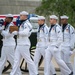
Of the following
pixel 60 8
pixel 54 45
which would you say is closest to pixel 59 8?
pixel 60 8

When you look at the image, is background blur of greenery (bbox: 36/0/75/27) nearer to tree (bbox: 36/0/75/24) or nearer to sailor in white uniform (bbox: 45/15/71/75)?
tree (bbox: 36/0/75/24)

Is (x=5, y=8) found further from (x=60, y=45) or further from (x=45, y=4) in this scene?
(x=60, y=45)

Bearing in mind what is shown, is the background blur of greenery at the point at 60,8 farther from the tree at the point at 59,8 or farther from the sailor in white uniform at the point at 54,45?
the sailor in white uniform at the point at 54,45

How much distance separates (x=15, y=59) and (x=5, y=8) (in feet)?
93.3

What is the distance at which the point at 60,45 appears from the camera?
10945 mm

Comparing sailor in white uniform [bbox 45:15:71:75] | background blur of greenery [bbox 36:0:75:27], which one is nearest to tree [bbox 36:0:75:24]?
background blur of greenery [bbox 36:0:75:27]

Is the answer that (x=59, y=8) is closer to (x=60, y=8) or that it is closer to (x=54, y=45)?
(x=60, y=8)

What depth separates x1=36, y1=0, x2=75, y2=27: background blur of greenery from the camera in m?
18.1

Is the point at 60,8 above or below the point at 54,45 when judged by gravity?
above

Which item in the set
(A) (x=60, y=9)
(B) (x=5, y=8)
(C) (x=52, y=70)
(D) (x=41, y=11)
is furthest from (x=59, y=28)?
(B) (x=5, y=8)

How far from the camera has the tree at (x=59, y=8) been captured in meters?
18.1

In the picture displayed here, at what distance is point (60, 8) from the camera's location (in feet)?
61.3

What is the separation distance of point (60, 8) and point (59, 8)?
89 mm

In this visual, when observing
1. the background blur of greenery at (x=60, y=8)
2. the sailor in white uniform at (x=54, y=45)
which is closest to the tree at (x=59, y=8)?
the background blur of greenery at (x=60, y=8)
